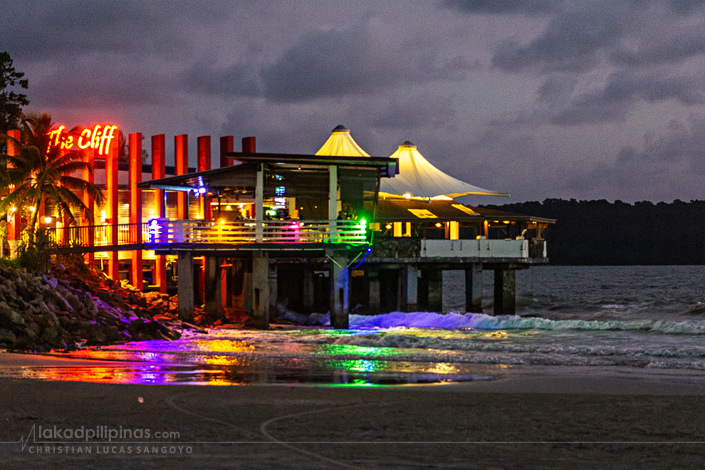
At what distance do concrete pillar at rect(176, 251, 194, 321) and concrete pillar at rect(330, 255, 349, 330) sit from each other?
201 inches

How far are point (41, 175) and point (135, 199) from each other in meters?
4.33

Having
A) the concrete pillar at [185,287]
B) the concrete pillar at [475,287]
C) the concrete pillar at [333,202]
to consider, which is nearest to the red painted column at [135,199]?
the concrete pillar at [185,287]

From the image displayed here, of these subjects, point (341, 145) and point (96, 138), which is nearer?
point (96, 138)

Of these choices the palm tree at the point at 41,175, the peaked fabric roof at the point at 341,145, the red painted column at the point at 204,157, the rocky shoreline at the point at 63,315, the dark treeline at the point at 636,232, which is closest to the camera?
the rocky shoreline at the point at 63,315

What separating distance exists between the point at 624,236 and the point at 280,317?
155 m

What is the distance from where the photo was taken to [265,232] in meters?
23.4

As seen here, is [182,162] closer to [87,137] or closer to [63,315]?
[87,137]

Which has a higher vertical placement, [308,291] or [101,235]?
[101,235]

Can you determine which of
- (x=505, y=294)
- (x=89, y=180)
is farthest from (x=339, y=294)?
(x=89, y=180)

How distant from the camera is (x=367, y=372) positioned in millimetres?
13516

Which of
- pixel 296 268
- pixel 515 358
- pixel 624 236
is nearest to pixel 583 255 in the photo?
pixel 624 236

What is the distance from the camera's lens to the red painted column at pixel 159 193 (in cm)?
3234

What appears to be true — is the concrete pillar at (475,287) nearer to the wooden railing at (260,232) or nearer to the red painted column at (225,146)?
the wooden railing at (260,232)

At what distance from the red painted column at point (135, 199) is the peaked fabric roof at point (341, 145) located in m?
11.0
